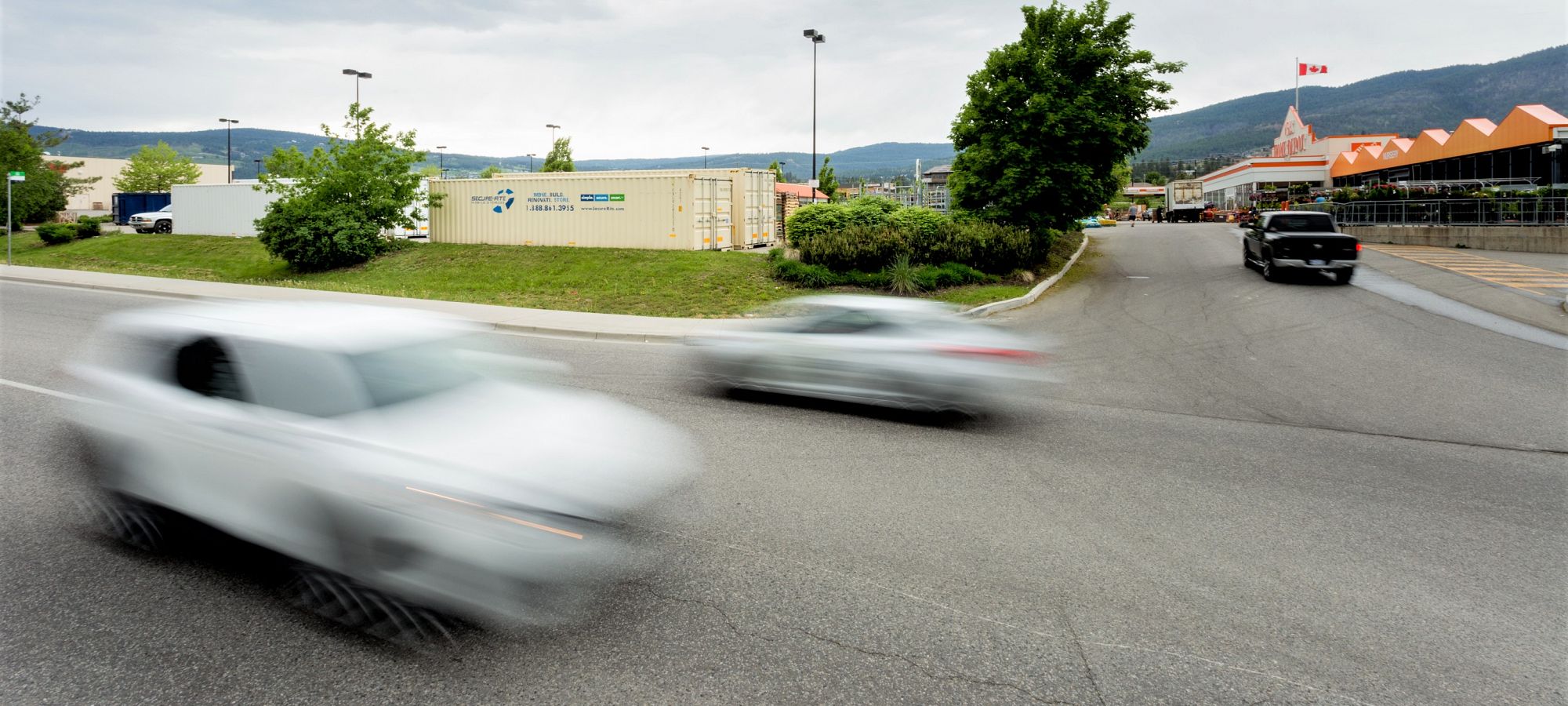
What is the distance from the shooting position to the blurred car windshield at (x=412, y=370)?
4.86m

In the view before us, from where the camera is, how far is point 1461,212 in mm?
32875

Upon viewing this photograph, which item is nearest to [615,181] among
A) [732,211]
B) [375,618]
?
[732,211]

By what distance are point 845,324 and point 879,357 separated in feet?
2.04

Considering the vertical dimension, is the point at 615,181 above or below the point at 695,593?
above

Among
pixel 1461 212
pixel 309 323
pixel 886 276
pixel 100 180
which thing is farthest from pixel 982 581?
pixel 100 180

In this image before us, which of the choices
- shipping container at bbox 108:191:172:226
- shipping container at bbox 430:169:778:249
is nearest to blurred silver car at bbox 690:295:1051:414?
shipping container at bbox 430:169:778:249

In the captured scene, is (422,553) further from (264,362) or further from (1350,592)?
(1350,592)

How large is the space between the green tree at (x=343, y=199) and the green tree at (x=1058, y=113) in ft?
62.2

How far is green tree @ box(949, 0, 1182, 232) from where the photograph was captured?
25188 millimetres

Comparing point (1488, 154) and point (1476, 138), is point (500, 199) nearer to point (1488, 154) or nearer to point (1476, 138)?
point (1476, 138)

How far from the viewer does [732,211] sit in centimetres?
A: 3027

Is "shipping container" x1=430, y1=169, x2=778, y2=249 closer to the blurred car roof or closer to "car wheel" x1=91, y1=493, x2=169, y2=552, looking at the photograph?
the blurred car roof

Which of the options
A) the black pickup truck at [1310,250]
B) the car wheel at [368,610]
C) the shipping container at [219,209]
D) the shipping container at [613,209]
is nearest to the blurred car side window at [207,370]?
the car wheel at [368,610]

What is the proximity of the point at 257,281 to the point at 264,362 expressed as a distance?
24537 mm
